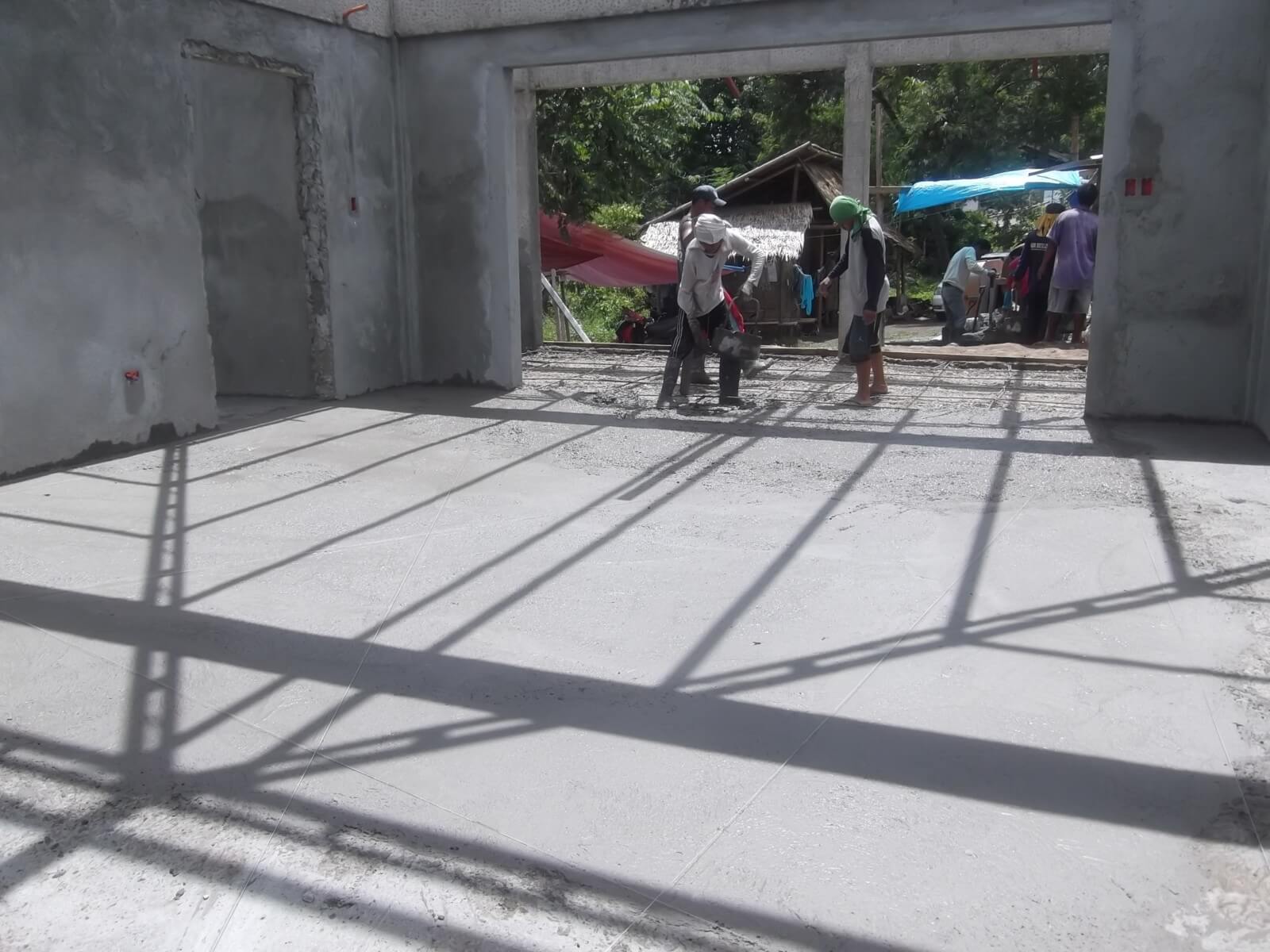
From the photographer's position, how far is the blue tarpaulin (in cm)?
1611

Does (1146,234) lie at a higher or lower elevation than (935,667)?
higher

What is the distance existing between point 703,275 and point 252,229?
3722 millimetres

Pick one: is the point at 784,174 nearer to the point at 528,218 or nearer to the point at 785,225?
the point at 785,225

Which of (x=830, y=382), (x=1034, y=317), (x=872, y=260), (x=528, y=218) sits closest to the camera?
(x=872, y=260)

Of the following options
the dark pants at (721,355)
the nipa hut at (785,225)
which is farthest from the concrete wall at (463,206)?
the nipa hut at (785,225)

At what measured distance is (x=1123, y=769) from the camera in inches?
111

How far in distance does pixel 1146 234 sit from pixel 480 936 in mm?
6705

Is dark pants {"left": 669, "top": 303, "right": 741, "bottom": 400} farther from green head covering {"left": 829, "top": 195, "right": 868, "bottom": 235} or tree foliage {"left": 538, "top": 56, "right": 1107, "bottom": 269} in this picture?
tree foliage {"left": 538, "top": 56, "right": 1107, "bottom": 269}

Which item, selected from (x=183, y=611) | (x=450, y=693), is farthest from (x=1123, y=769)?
(x=183, y=611)

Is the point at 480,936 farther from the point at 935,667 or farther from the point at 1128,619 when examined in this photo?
the point at 1128,619

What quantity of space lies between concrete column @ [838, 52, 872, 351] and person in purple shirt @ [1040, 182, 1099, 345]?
206cm

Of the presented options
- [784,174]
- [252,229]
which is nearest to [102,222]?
[252,229]

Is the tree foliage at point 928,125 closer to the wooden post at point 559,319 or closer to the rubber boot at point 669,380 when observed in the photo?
the wooden post at point 559,319

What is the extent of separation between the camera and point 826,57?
36.4 ft
